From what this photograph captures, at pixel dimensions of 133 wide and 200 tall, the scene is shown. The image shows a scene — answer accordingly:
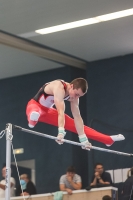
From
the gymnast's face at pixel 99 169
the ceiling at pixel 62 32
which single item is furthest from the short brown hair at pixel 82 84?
the gymnast's face at pixel 99 169

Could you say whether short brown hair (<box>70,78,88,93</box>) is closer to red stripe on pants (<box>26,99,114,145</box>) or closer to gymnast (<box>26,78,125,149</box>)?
gymnast (<box>26,78,125,149</box>)

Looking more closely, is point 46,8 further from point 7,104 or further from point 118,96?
point 7,104

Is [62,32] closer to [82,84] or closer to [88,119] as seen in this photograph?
[88,119]

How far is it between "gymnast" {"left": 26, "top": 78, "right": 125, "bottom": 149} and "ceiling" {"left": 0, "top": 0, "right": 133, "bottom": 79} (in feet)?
8.68

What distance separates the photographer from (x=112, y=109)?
11.3m

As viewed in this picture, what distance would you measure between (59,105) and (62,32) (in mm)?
4149

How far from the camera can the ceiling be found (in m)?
8.74

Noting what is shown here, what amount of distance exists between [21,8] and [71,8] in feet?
2.82

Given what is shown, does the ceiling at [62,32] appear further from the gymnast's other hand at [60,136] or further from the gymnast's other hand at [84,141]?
the gymnast's other hand at [60,136]

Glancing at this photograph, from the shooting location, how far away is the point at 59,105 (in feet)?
19.9

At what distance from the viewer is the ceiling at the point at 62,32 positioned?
8.74 metres

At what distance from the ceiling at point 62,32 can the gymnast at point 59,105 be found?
265 centimetres

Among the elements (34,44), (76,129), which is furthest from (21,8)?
(76,129)

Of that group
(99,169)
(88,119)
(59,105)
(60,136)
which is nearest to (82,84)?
(59,105)
